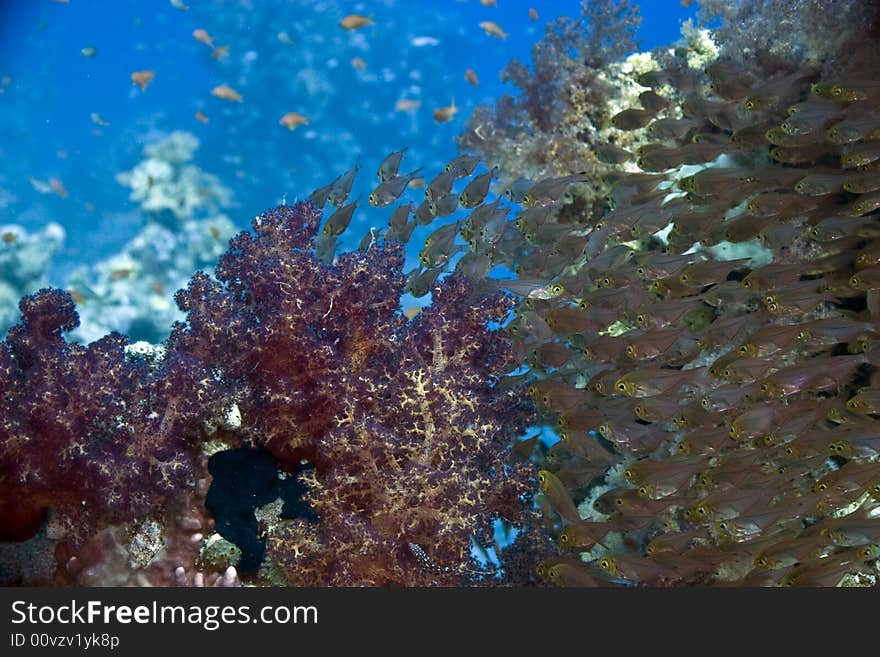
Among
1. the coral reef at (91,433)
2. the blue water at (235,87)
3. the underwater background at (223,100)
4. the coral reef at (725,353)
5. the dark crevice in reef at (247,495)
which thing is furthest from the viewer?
the blue water at (235,87)

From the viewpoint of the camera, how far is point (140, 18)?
21156 millimetres

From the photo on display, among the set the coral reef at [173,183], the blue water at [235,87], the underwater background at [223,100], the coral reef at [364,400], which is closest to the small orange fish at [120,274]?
the coral reef at [173,183]

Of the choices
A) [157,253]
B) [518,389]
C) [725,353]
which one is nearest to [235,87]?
[157,253]

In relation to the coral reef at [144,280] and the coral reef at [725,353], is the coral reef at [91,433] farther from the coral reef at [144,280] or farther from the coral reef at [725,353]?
the coral reef at [144,280]

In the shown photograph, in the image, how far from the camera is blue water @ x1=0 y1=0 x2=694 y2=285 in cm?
1952

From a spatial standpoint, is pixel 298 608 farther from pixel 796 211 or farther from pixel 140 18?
pixel 140 18

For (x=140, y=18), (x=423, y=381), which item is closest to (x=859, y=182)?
(x=423, y=381)

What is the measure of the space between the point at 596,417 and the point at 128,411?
2605 mm

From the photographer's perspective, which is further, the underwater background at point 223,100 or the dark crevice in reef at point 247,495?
the underwater background at point 223,100

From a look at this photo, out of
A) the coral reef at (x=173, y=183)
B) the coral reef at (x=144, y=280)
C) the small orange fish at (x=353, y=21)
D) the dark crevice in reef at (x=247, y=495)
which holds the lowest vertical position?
the dark crevice in reef at (x=247, y=495)

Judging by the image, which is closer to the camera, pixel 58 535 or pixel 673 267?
pixel 58 535

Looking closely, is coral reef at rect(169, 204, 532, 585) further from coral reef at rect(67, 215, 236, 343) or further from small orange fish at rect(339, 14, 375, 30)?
coral reef at rect(67, 215, 236, 343)

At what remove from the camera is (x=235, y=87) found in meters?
21.7

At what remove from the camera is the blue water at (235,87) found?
1952 centimetres
